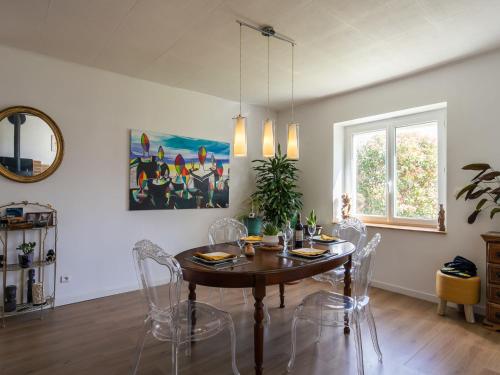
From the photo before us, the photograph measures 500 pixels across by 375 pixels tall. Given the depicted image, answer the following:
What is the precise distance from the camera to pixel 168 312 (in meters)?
1.79

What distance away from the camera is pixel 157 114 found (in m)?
3.88

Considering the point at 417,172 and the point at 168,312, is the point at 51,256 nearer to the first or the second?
the point at 168,312

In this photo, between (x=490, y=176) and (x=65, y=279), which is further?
(x=65, y=279)

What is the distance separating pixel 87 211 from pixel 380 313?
3.36 m

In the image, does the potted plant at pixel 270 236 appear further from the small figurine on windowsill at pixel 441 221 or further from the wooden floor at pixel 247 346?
the small figurine on windowsill at pixel 441 221

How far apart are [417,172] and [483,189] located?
896mm

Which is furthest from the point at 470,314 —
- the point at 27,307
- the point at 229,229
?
the point at 27,307

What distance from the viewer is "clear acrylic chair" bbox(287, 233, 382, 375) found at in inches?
77.3

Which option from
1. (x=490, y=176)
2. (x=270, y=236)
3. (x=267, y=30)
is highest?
(x=267, y=30)

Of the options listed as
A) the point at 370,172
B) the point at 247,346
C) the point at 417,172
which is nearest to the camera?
the point at 247,346

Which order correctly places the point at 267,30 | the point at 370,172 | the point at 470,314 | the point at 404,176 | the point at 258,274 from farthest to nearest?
the point at 370,172, the point at 404,176, the point at 470,314, the point at 267,30, the point at 258,274

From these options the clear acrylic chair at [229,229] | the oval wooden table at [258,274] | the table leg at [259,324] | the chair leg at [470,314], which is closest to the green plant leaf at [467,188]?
the chair leg at [470,314]

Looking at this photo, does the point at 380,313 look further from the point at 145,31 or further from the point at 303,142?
the point at 145,31

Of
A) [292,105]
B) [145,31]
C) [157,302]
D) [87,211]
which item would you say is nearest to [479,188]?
[292,105]
